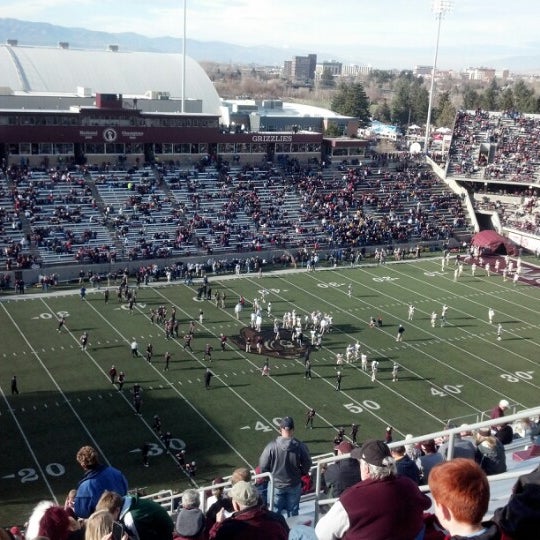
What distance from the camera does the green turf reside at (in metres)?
18.8

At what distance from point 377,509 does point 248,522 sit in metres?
0.86

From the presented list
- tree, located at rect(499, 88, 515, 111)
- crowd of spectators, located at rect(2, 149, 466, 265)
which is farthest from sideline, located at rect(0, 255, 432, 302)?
tree, located at rect(499, 88, 515, 111)

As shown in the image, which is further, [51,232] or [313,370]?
[51,232]

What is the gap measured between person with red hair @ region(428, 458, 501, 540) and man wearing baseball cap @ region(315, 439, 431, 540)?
750 mm

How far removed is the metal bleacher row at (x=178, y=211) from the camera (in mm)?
38094

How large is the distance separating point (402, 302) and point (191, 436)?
52.7ft

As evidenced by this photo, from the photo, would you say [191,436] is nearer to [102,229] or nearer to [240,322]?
[240,322]

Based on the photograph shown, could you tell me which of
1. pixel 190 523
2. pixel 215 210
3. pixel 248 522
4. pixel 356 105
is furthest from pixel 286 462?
pixel 356 105

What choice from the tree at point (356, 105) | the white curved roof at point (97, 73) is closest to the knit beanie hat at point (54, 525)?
the white curved roof at point (97, 73)

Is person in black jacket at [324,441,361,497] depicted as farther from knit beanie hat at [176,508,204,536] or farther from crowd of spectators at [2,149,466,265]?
crowd of spectators at [2,149,466,265]

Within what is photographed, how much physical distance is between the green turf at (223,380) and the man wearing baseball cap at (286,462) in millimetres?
10123

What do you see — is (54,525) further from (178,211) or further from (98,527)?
(178,211)

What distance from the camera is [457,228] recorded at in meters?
47.8

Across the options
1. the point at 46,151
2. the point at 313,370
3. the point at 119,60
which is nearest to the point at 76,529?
the point at 313,370
